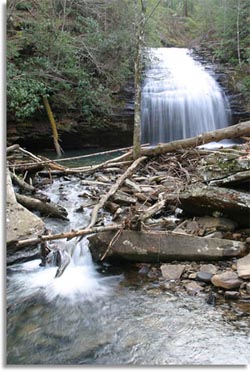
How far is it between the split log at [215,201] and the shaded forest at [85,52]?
3441 millimetres

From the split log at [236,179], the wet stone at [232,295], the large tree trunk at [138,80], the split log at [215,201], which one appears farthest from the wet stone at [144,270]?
the large tree trunk at [138,80]

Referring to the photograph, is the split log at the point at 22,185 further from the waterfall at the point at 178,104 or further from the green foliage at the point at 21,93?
the waterfall at the point at 178,104

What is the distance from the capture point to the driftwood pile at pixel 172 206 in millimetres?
2586

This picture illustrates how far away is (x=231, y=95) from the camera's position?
9.09 metres

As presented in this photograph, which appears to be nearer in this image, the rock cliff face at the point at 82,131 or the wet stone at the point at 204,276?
the wet stone at the point at 204,276

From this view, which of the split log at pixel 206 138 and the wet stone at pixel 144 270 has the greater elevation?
the split log at pixel 206 138

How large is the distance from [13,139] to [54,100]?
1.21m

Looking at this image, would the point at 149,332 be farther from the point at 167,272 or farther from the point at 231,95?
the point at 231,95

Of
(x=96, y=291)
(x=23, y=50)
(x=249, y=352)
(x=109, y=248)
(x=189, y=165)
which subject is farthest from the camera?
(x=23, y=50)

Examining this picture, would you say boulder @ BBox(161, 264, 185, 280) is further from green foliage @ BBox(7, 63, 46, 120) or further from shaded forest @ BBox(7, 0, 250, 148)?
green foliage @ BBox(7, 63, 46, 120)

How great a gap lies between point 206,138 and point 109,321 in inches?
104

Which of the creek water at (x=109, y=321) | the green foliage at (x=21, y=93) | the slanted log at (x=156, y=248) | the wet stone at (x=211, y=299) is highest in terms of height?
the green foliage at (x=21, y=93)

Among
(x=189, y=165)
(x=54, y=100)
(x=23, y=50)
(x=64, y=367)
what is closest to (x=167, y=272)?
(x=64, y=367)

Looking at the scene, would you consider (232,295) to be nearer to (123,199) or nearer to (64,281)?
(64,281)
